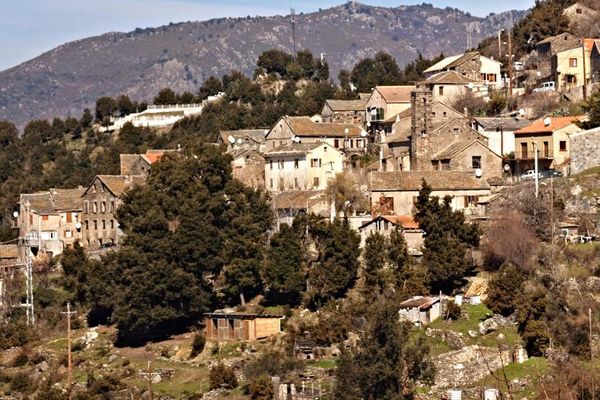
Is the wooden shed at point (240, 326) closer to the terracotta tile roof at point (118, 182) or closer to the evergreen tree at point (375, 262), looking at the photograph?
the evergreen tree at point (375, 262)

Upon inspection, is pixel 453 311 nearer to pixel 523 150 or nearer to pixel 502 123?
pixel 523 150

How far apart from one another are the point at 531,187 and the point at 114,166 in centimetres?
3435

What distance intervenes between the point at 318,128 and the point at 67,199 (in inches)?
546

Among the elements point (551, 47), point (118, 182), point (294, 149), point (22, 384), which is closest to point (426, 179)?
point (294, 149)

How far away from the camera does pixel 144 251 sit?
174 ft

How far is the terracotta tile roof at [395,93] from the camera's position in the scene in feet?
233

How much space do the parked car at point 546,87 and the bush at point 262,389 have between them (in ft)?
100.0

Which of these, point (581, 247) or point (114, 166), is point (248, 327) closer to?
point (581, 247)

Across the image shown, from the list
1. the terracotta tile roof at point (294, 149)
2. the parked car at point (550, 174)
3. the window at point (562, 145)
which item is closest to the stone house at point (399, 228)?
the parked car at point (550, 174)

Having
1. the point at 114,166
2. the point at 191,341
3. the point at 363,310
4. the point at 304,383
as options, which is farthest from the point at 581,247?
the point at 114,166

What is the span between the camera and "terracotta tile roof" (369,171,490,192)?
55.2 meters

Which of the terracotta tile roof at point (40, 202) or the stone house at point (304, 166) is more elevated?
the stone house at point (304, 166)

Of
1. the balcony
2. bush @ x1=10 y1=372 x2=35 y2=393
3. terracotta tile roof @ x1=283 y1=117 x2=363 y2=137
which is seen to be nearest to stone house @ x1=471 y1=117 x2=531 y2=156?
the balcony

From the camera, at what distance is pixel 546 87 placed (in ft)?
225
